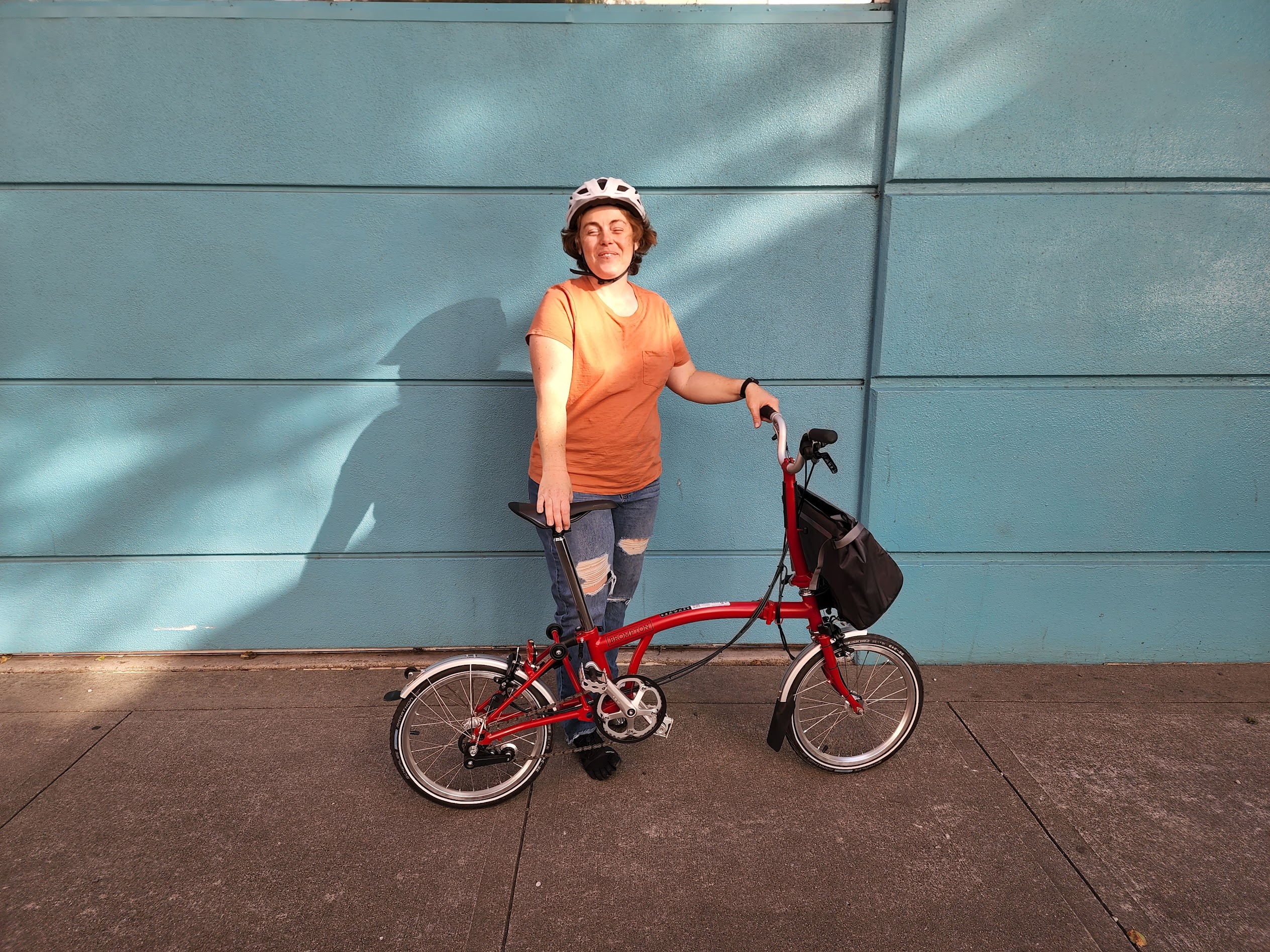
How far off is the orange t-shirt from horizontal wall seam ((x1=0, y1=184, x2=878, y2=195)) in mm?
722

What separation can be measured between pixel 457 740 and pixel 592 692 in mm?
538

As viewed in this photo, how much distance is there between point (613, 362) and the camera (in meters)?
2.43

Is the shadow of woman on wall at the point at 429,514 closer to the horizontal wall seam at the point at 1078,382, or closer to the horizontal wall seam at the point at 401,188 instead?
the horizontal wall seam at the point at 401,188

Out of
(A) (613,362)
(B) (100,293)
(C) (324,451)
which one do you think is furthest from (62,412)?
(A) (613,362)

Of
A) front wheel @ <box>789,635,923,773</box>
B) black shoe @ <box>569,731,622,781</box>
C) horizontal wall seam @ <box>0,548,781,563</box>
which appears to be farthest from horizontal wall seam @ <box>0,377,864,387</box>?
black shoe @ <box>569,731,622,781</box>

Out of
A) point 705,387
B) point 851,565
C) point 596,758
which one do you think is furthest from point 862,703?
point 705,387

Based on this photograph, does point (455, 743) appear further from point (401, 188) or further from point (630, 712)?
point (401, 188)

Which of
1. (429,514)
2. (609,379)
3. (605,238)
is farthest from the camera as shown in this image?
(429,514)

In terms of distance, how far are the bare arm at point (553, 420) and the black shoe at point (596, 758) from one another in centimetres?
93

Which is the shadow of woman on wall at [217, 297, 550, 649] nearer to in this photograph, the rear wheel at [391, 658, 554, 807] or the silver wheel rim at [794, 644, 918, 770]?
the rear wheel at [391, 658, 554, 807]

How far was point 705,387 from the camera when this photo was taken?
104 inches

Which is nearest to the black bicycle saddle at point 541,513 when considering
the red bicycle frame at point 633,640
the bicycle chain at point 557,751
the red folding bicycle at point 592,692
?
the red folding bicycle at point 592,692

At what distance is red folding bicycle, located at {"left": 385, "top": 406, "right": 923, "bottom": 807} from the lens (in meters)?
2.41

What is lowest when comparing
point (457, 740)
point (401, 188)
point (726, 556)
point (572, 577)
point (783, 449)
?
A: point (457, 740)
